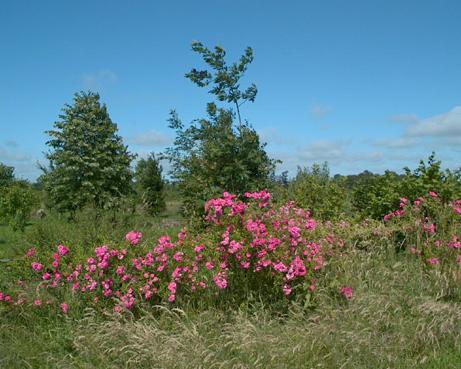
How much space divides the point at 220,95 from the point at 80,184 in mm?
8852

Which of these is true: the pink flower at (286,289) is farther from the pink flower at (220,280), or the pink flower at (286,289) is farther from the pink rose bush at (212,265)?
the pink flower at (220,280)

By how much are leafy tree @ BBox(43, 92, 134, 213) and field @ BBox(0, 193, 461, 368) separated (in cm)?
1055

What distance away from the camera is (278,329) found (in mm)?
3539

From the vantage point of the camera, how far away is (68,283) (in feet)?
14.0

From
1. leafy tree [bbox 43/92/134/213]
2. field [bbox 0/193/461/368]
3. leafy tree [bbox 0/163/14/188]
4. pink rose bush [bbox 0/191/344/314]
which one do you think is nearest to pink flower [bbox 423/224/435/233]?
field [bbox 0/193/461/368]

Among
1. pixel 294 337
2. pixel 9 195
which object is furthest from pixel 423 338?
pixel 9 195

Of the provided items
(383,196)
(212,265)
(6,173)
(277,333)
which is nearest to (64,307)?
(212,265)

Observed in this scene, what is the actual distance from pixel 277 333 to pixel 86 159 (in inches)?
508

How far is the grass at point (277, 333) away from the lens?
3.15 metres

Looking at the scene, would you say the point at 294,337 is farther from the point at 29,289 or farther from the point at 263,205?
the point at 29,289

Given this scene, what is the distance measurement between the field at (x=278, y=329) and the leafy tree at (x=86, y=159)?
1055 cm

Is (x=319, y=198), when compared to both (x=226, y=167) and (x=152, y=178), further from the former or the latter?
(x=152, y=178)

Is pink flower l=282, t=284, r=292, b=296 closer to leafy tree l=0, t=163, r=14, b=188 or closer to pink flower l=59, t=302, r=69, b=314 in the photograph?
pink flower l=59, t=302, r=69, b=314

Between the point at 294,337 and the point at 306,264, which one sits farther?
the point at 306,264
